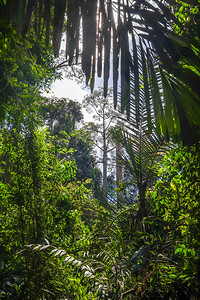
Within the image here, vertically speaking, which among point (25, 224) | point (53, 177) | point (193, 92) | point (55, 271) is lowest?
point (55, 271)

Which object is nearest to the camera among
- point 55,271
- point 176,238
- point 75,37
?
point 75,37

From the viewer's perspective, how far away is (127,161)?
3371 mm

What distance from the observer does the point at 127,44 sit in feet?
3.59

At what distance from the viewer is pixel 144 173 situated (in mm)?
3254

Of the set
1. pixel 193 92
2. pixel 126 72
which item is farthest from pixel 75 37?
pixel 193 92

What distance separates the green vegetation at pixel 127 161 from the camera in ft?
3.32

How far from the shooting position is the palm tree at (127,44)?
3.13 ft

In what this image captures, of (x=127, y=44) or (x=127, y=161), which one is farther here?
(x=127, y=161)

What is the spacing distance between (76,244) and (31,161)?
1.54 m

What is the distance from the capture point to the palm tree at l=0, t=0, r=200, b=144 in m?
0.95

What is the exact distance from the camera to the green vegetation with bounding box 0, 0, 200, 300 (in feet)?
3.32

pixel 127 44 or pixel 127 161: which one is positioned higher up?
pixel 127 161

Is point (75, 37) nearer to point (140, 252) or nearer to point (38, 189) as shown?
point (140, 252)

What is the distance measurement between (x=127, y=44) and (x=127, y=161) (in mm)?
2369
